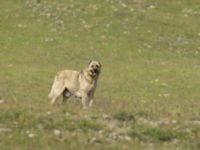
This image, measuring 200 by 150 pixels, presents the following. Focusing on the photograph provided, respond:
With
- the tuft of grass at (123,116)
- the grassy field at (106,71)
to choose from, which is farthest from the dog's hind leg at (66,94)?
the tuft of grass at (123,116)

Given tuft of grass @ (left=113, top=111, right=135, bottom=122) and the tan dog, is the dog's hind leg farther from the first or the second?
tuft of grass @ (left=113, top=111, right=135, bottom=122)

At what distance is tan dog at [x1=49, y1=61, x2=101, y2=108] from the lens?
1977 centimetres

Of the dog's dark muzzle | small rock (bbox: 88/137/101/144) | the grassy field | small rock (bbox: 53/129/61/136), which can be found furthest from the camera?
the dog's dark muzzle

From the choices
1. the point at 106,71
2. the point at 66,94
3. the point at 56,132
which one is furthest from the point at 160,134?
the point at 106,71

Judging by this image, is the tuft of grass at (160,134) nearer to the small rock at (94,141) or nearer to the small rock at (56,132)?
the small rock at (94,141)

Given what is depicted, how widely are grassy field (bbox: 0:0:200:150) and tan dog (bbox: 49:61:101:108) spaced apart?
34cm

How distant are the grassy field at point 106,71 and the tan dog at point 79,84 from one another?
1.10ft

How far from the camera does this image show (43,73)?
2752 cm

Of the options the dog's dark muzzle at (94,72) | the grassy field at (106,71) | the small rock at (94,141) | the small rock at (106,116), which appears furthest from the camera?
the dog's dark muzzle at (94,72)

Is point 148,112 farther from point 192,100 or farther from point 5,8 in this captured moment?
point 5,8

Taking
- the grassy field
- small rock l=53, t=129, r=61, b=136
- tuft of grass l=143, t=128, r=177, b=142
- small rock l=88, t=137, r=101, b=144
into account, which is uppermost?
small rock l=88, t=137, r=101, b=144

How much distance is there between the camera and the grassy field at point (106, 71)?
13.4 metres

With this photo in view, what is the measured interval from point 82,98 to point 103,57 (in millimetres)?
12010

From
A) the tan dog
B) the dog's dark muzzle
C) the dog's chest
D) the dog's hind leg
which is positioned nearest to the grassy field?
the dog's hind leg
